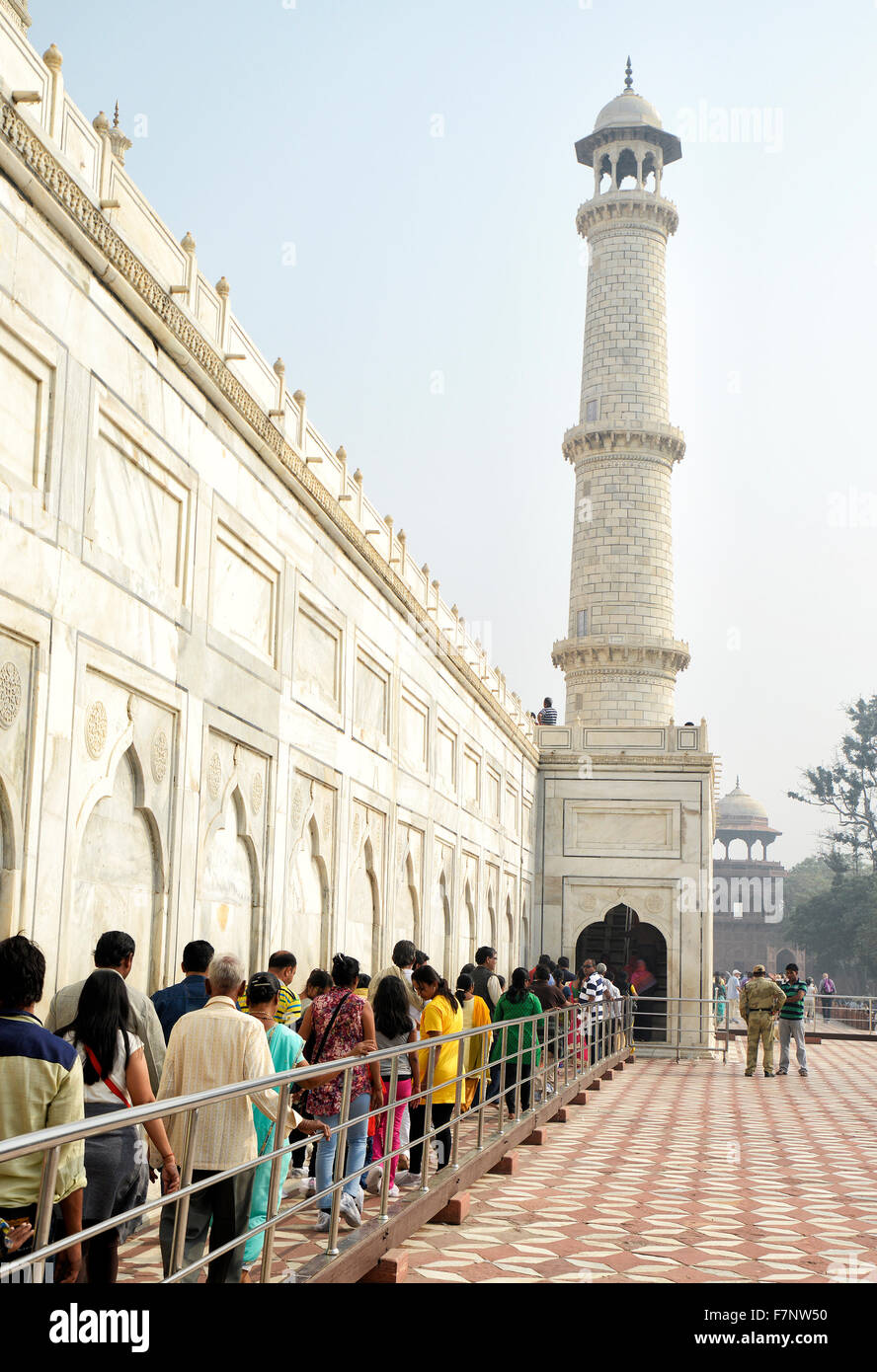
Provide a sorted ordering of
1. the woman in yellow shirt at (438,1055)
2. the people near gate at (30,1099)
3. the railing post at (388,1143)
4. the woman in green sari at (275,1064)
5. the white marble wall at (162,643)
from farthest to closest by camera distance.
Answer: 1. the woman in yellow shirt at (438,1055)
2. the white marble wall at (162,643)
3. the railing post at (388,1143)
4. the woman in green sari at (275,1064)
5. the people near gate at (30,1099)

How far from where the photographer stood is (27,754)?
22.2ft

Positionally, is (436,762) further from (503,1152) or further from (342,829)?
(503,1152)

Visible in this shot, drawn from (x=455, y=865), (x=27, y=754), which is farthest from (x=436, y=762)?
(x=27, y=754)

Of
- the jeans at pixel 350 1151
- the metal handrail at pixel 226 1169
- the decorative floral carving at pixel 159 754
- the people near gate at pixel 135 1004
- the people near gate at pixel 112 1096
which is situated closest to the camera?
the metal handrail at pixel 226 1169

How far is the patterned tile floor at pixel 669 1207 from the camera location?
610 centimetres

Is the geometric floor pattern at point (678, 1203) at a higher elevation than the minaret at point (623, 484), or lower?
lower

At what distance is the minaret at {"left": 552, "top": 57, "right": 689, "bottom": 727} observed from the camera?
95.0ft

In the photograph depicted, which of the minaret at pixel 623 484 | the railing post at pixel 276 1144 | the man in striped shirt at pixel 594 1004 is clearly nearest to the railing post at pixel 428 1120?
the railing post at pixel 276 1144

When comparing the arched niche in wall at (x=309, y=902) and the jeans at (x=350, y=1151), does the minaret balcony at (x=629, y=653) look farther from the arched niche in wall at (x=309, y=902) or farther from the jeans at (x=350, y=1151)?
the jeans at (x=350, y=1151)

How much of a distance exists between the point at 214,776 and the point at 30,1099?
5817 millimetres

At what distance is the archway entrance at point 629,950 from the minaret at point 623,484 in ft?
16.3

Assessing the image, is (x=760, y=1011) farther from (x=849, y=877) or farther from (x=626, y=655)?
(x=849, y=877)

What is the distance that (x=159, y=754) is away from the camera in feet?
27.9

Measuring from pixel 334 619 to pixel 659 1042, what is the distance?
13.2m
